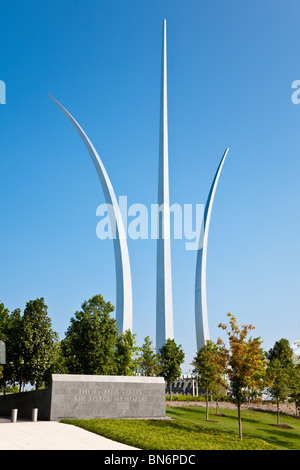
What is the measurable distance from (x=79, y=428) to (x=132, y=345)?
70.0ft

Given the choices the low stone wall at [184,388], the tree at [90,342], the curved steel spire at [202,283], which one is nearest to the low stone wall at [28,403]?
the tree at [90,342]

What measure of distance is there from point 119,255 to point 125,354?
15.1m

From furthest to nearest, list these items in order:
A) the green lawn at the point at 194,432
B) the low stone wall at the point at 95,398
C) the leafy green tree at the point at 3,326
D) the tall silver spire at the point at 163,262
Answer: the tall silver spire at the point at 163,262, the leafy green tree at the point at 3,326, the low stone wall at the point at 95,398, the green lawn at the point at 194,432

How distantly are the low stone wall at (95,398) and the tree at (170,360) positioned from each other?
19.7 metres

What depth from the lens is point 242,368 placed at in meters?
23.9

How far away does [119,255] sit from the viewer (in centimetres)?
5066

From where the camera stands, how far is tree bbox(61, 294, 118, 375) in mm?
30078

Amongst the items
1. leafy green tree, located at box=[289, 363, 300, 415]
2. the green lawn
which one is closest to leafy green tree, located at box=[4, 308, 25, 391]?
the green lawn

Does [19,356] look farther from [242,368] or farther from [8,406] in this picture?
[242,368]

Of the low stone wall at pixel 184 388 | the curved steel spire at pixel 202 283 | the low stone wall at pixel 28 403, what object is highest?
the curved steel spire at pixel 202 283

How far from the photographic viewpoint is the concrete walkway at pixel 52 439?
13.2 m

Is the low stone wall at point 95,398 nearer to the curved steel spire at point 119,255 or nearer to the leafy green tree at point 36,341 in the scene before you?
the leafy green tree at point 36,341

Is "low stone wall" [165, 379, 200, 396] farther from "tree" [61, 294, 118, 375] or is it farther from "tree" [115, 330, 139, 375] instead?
"tree" [61, 294, 118, 375]

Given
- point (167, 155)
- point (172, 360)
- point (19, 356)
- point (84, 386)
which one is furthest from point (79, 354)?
point (167, 155)
